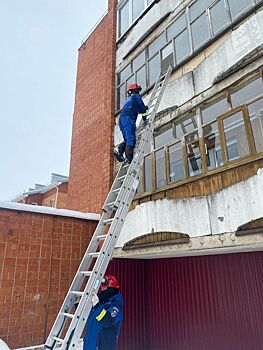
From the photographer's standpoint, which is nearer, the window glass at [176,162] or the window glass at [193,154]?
the window glass at [193,154]

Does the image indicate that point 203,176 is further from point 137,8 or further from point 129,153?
point 137,8

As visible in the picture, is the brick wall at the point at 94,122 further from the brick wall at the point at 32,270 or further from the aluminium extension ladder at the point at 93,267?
the aluminium extension ladder at the point at 93,267

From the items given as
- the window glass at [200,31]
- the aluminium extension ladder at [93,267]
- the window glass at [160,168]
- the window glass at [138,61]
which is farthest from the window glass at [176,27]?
the aluminium extension ladder at [93,267]

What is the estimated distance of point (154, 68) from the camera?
700cm

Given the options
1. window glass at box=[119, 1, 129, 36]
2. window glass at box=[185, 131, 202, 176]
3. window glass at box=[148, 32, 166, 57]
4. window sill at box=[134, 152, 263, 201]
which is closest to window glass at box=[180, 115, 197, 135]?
window glass at box=[185, 131, 202, 176]

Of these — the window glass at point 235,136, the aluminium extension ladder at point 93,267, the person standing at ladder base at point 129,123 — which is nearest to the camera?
the aluminium extension ladder at point 93,267

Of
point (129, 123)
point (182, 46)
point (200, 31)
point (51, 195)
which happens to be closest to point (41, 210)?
point (129, 123)

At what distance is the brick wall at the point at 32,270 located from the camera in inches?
195

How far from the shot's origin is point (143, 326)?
689cm

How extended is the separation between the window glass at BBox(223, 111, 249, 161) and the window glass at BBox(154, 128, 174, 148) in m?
1.41

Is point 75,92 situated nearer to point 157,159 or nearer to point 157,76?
point 157,76

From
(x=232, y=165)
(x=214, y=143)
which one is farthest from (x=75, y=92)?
(x=232, y=165)

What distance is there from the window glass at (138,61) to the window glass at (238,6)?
2920 mm

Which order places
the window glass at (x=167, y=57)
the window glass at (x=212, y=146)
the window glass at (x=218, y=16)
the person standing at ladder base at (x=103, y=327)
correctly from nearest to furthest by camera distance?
the person standing at ladder base at (x=103, y=327)
the window glass at (x=212, y=146)
the window glass at (x=218, y=16)
the window glass at (x=167, y=57)
